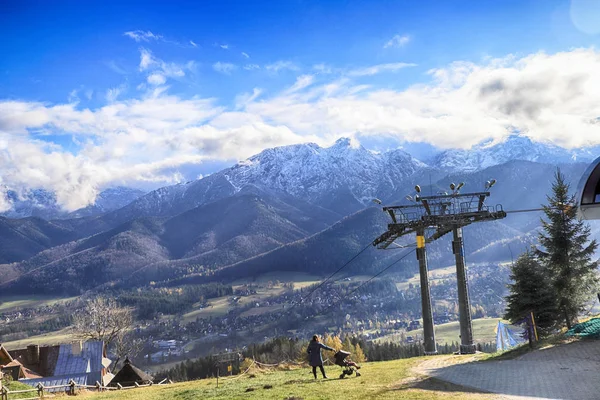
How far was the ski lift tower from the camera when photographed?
35.4 meters

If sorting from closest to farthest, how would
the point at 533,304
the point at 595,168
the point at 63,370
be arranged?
1. the point at 595,168
2. the point at 533,304
3. the point at 63,370

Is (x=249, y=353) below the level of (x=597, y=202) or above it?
below

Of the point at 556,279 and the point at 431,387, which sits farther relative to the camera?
the point at 556,279

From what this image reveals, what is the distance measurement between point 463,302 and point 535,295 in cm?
477

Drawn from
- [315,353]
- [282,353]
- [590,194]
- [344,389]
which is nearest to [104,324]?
[282,353]

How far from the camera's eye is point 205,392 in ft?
79.5

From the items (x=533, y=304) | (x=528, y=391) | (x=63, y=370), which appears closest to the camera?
(x=528, y=391)

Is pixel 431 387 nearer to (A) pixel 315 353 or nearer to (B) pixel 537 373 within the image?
(B) pixel 537 373

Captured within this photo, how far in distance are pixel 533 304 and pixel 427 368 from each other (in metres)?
12.7

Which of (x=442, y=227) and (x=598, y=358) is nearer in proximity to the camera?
(x=598, y=358)

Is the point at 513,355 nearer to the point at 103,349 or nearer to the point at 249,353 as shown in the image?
the point at 103,349

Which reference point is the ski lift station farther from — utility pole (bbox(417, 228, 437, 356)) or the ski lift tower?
utility pole (bbox(417, 228, 437, 356))

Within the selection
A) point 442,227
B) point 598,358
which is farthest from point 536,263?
point 598,358

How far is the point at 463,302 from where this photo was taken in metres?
35.9
